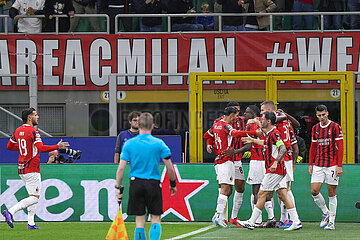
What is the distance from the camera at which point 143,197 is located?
9141 millimetres

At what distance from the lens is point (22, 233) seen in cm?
1186

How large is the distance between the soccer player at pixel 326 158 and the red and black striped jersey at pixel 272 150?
95 cm

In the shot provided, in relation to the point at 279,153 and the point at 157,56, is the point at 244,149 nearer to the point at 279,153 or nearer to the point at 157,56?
the point at 279,153

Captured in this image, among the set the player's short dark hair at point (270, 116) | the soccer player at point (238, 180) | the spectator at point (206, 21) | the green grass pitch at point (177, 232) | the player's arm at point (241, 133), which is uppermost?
the spectator at point (206, 21)

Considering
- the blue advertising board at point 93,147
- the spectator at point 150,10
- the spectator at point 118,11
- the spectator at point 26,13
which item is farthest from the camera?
the spectator at point 150,10

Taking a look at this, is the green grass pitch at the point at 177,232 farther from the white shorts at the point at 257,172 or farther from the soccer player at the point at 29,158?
the white shorts at the point at 257,172

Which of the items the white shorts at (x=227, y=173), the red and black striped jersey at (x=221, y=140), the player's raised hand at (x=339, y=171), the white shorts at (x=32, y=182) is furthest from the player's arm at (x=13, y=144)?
the player's raised hand at (x=339, y=171)

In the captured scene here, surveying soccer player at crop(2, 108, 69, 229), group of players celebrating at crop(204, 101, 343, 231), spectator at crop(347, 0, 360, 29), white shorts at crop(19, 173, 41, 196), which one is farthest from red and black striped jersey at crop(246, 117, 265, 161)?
spectator at crop(347, 0, 360, 29)

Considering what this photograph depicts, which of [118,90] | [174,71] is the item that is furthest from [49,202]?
[174,71]

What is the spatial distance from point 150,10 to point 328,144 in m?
6.92

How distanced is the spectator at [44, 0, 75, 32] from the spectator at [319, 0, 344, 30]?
5854mm

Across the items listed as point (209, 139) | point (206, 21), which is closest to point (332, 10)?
point (206, 21)

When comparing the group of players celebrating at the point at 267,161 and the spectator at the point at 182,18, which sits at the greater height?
the spectator at the point at 182,18

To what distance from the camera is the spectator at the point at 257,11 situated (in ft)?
57.7
